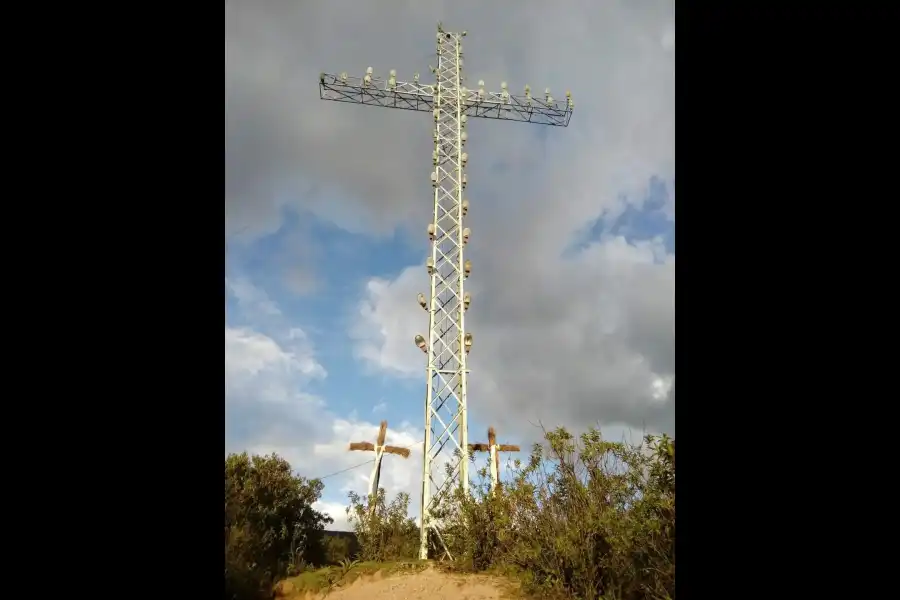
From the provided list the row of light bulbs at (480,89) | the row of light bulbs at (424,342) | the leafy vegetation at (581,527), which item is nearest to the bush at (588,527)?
the leafy vegetation at (581,527)

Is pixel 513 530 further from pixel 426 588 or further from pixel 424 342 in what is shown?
pixel 424 342

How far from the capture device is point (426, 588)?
5.75m

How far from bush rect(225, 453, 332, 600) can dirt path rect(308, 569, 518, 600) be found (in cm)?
81

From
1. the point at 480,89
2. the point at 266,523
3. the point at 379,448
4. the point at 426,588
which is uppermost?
the point at 480,89

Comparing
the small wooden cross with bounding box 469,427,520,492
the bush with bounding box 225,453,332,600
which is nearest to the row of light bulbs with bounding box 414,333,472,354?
the small wooden cross with bounding box 469,427,520,492

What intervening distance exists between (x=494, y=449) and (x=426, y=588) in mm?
2029

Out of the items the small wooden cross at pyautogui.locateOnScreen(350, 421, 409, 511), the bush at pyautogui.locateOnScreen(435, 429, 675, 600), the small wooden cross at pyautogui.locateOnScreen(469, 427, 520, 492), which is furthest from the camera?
the small wooden cross at pyautogui.locateOnScreen(350, 421, 409, 511)

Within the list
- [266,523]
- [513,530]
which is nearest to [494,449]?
[513,530]

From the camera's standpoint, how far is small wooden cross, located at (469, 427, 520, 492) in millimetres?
6692

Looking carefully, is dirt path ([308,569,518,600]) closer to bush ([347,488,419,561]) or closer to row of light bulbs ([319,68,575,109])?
bush ([347,488,419,561])
